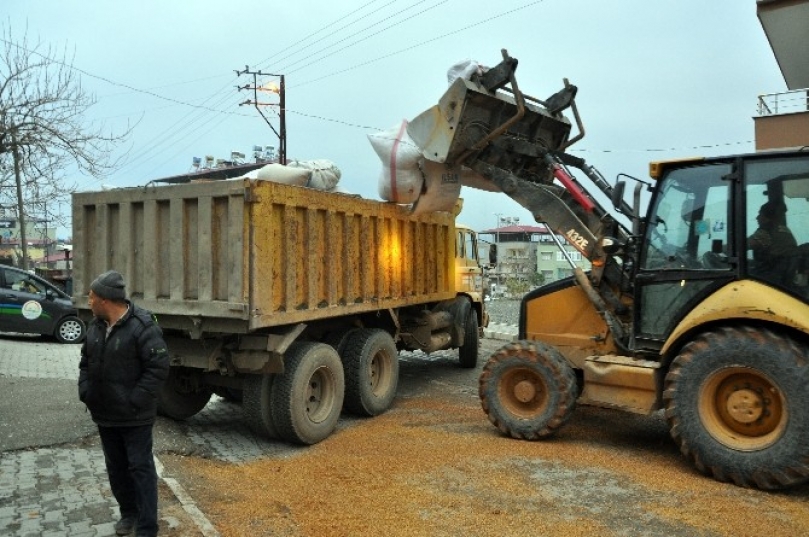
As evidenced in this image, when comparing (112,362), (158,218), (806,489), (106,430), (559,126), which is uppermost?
(559,126)

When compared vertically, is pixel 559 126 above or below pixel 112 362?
above

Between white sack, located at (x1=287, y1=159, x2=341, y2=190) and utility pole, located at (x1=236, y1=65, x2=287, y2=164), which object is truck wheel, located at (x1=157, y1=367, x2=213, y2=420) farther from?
utility pole, located at (x1=236, y1=65, x2=287, y2=164)

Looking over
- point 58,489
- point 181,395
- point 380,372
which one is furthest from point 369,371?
point 58,489

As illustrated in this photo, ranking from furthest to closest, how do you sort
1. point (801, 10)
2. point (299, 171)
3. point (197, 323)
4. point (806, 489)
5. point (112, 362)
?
point (801, 10)
point (299, 171)
point (197, 323)
point (806, 489)
point (112, 362)

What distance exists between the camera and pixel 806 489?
5008 millimetres

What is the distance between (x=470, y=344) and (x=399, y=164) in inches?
167

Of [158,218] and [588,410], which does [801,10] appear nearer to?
[588,410]

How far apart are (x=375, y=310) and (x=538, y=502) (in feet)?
11.8

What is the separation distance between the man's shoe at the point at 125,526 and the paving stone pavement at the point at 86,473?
0.08 meters

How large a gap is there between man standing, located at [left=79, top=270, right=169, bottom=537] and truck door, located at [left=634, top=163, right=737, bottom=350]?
4.14 m

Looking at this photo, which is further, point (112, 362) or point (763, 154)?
point (763, 154)

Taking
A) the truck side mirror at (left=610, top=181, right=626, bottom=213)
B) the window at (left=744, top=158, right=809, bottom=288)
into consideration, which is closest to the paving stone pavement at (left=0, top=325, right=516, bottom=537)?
the truck side mirror at (left=610, top=181, right=626, bottom=213)

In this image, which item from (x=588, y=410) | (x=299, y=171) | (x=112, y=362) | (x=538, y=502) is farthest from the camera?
(x=588, y=410)

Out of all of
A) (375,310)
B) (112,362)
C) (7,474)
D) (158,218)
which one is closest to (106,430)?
(112,362)
